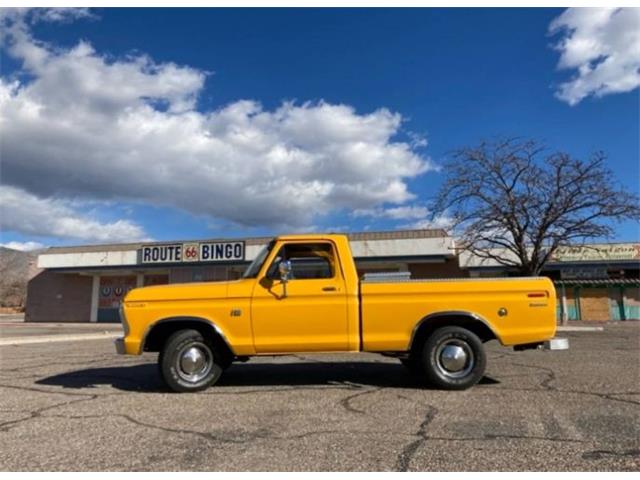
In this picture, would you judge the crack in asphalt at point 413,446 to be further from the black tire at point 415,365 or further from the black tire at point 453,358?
the black tire at point 415,365

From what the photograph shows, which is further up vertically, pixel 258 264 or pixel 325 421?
pixel 258 264

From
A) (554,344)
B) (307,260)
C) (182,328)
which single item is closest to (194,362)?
(182,328)

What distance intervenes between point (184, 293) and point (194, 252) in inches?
1039

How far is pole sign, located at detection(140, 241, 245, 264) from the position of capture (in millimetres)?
31922

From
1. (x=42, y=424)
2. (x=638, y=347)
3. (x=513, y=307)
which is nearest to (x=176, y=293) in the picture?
(x=42, y=424)

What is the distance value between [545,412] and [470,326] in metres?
1.72

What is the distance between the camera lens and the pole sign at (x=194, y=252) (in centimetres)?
3192

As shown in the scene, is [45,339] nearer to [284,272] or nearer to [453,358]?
[284,272]

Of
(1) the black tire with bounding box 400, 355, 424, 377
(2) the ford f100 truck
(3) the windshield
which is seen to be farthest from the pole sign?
(2) the ford f100 truck

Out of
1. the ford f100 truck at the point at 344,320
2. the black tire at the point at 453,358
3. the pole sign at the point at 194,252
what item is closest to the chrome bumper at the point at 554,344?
the ford f100 truck at the point at 344,320

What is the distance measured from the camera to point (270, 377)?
841 centimetres

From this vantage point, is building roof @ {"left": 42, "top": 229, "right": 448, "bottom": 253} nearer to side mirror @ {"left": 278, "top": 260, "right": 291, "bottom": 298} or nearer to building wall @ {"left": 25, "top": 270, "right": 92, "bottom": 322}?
building wall @ {"left": 25, "top": 270, "right": 92, "bottom": 322}

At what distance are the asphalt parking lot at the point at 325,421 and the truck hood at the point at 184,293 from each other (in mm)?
1286

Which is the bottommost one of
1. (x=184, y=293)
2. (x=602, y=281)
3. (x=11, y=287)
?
(x=184, y=293)
